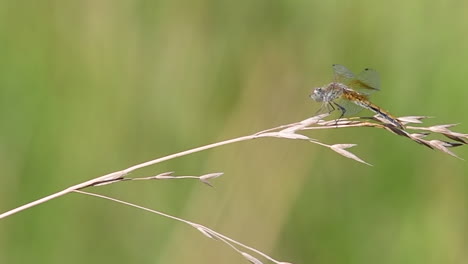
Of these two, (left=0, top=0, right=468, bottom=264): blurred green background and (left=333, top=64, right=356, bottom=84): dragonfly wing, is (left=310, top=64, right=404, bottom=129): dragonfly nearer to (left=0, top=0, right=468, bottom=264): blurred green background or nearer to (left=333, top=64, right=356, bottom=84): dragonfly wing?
(left=333, top=64, right=356, bottom=84): dragonfly wing

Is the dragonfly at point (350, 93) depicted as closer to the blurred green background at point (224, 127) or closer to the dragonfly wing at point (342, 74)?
the dragonfly wing at point (342, 74)

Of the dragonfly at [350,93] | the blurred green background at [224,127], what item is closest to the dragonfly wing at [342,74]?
the dragonfly at [350,93]

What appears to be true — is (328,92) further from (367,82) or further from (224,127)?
(224,127)

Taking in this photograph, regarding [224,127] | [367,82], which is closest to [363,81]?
[367,82]

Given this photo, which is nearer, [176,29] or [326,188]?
[326,188]

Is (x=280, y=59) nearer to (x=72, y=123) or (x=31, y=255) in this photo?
(x=72, y=123)

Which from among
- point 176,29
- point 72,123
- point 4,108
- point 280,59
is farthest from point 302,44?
point 4,108

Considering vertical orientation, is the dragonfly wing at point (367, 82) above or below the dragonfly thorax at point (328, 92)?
above
